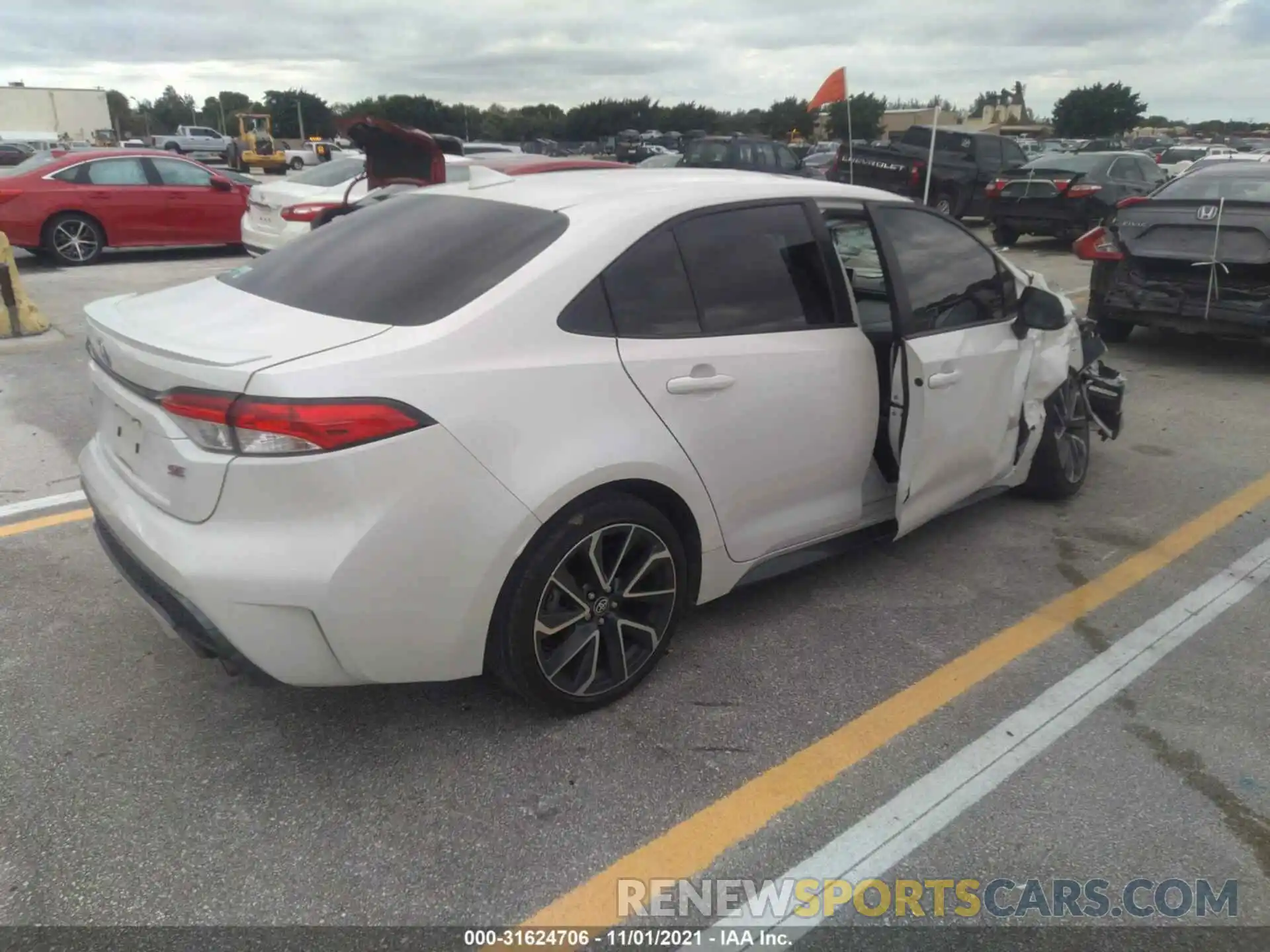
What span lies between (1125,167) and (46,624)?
16.4 m

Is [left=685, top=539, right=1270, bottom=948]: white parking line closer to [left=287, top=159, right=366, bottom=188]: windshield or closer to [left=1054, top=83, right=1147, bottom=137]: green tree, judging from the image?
[left=287, top=159, right=366, bottom=188]: windshield

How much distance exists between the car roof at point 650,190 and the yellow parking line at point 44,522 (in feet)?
7.68

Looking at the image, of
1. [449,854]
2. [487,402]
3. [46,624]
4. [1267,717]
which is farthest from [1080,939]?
[46,624]

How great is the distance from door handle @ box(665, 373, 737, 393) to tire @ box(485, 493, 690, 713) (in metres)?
0.37

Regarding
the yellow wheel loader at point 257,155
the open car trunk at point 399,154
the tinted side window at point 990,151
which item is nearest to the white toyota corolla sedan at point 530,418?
the open car trunk at point 399,154

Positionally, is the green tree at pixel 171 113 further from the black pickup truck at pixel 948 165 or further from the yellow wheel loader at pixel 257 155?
the black pickup truck at pixel 948 165

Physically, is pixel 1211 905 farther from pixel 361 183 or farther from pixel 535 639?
pixel 361 183

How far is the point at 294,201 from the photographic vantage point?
34.1 ft

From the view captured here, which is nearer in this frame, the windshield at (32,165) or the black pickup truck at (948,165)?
the windshield at (32,165)

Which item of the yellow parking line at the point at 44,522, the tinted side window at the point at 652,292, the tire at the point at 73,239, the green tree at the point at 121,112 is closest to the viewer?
the tinted side window at the point at 652,292

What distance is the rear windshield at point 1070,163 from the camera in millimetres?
14953

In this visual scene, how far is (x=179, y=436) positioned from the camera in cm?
247

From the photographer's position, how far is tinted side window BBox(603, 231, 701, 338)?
2887 mm

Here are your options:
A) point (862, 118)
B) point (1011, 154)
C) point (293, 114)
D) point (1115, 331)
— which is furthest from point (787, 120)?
point (1115, 331)
